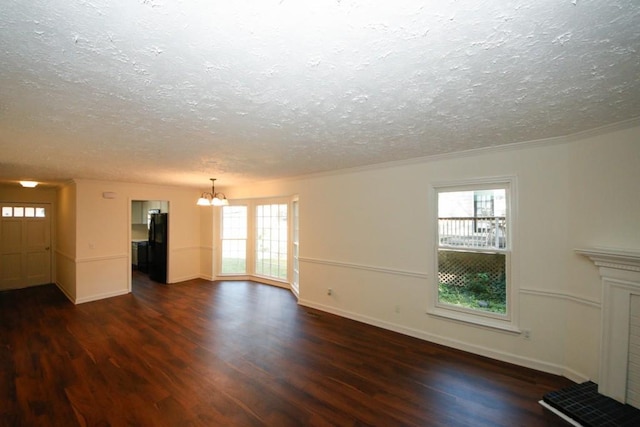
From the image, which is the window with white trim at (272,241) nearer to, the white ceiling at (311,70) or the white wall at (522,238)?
the white wall at (522,238)

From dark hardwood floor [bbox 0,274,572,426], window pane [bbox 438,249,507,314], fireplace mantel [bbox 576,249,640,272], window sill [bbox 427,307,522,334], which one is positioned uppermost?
fireplace mantel [bbox 576,249,640,272]

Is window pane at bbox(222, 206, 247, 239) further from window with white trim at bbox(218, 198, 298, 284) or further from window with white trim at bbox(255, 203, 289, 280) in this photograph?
window with white trim at bbox(255, 203, 289, 280)

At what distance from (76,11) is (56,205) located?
7.87m

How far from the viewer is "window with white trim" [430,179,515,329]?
3037 millimetres

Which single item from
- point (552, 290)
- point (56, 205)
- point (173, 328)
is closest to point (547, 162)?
point (552, 290)

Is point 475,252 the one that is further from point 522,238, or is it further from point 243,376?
point 243,376

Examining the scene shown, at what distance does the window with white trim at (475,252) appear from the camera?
9.96 ft

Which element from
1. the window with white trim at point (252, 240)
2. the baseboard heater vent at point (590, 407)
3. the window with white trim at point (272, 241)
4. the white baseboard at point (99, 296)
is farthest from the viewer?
the window with white trim at point (252, 240)

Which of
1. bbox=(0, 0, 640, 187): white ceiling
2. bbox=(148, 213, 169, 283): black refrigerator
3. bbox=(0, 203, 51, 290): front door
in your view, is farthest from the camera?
bbox=(148, 213, 169, 283): black refrigerator

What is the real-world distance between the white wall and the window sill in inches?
2.9

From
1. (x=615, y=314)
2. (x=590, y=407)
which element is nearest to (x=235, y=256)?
(x=590, y=407)

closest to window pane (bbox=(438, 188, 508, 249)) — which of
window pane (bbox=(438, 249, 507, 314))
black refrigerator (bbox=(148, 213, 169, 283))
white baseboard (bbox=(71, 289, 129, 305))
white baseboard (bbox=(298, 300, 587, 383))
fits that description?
window pane (bbox=(438, 249, 507, 314))

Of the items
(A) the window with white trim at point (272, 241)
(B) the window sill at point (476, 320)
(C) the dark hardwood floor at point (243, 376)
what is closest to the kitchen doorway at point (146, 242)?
(A) the window with white trim at point (272, 241)

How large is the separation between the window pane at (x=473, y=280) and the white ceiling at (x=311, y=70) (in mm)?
1478
